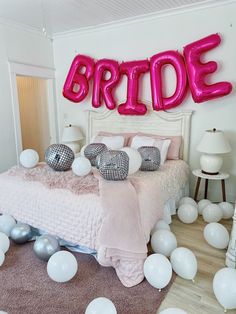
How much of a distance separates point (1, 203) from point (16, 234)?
1.39 ft

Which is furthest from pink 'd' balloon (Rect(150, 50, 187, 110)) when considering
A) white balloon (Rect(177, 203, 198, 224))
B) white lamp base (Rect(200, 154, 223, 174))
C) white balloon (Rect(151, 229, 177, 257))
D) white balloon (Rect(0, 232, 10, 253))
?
white balloon (Rect(0, 232, 10, 253))

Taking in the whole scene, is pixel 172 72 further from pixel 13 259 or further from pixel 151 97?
pixel 13 259

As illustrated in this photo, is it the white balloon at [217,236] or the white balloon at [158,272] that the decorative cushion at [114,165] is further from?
the white balloon at [217,236]

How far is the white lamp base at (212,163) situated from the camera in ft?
9.30

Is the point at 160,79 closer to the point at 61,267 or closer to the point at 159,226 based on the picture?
the point at 159,226

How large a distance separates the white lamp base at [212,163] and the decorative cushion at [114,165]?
1.18 metres

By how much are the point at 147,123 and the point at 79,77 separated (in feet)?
4.32

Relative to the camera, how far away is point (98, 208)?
1.86 m

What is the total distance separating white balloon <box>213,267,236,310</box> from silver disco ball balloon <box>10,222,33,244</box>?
1635 millimetres

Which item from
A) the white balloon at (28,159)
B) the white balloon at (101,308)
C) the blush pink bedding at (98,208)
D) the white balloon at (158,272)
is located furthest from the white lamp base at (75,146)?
the white balloon at (101,308)

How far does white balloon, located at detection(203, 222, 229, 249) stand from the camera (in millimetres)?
2104

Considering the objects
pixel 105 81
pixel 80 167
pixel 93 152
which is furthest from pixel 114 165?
pixel 105 81

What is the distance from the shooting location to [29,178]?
240 centimetres

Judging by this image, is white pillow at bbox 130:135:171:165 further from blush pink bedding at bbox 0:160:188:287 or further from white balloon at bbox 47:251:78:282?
white balloon at bbox 47:251:78:282
